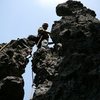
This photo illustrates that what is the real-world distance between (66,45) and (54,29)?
488 centimetres

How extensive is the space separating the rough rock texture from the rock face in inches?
37.4

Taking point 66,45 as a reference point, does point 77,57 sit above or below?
below

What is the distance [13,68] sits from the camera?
57.6 ft

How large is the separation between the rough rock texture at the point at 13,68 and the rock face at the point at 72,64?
3.12ft

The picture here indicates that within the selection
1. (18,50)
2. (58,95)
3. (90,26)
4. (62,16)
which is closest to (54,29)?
(62,16)

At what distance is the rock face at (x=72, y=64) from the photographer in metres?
10.8

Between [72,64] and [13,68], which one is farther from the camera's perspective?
[13,68]

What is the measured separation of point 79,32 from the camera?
14.5m

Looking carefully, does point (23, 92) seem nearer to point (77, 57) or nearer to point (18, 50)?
point (18, 50)

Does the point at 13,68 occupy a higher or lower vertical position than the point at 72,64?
higher

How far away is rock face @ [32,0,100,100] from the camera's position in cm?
1084

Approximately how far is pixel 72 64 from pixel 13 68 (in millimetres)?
6298

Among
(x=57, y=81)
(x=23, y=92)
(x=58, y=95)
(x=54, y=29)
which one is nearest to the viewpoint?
(x=58, y=95)

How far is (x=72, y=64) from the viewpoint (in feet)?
40.3
